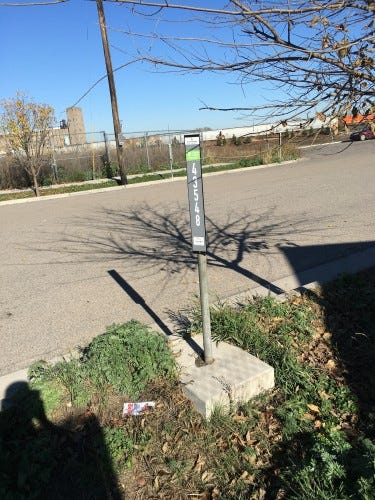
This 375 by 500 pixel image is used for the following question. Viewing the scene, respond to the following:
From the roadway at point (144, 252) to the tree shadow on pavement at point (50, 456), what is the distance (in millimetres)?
994

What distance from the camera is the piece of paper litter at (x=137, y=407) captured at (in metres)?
2.94

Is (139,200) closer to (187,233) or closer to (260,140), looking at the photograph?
(187,233)

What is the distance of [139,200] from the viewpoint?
13398mm

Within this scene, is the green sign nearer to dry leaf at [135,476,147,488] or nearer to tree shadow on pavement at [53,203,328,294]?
dry leaf at [135,476,147,488]

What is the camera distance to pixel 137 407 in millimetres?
2980

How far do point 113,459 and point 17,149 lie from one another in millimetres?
15924

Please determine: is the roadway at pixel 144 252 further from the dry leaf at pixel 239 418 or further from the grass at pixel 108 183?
the grass at pixel 108 183

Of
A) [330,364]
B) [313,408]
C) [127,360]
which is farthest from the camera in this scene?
[330,364]

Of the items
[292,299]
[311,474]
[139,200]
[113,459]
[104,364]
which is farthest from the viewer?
[139,200]

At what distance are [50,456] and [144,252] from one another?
4.59 meters

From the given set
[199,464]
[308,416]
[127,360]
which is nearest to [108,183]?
[127,360]

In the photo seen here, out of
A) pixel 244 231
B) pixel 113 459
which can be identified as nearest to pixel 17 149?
pixel 244 231

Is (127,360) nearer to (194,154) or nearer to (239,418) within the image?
(239,418)

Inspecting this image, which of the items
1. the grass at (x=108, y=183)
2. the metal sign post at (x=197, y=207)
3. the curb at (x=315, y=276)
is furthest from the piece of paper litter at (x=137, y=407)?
the grass at (x=108, y=183)
